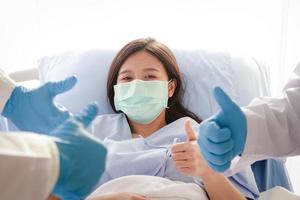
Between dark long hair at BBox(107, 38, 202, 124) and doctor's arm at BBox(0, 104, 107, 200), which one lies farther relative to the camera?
dark long hair at BBox(107, 38, 202, 124)

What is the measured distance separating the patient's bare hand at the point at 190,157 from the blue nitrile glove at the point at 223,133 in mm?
197

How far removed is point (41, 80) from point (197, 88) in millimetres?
720

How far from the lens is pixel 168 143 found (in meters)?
1.44

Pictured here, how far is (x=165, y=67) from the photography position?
158cm

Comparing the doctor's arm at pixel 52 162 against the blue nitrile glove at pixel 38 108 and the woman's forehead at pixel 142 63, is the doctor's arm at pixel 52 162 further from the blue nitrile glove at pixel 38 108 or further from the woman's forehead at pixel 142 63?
the woman's forehead at pixel 142 63

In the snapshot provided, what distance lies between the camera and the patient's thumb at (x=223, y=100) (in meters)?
0.88

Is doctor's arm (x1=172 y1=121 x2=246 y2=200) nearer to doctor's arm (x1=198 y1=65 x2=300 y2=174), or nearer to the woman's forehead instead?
doctor's arm (x1=198 y1=65 x2=300 y2=174)

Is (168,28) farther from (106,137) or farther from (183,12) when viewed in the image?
(106,137)


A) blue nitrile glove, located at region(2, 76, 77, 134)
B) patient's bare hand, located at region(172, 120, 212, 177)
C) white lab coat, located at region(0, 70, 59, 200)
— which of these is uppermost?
white lab coat, located at region(0, 70, 59, 200)

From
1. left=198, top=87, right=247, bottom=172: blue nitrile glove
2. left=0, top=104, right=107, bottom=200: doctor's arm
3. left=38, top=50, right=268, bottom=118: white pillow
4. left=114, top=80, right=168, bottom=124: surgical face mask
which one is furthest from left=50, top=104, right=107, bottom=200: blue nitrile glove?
left=38, top=50, right=268, bottom=118: white pillow

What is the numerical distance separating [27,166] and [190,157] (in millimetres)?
605

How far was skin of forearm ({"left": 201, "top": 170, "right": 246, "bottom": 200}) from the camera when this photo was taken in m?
1.17

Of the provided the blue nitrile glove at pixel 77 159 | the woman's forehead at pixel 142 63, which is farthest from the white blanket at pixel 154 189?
the woman's forehead at pixel 142 63

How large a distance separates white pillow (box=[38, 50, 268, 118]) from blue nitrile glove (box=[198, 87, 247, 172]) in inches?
29.3
